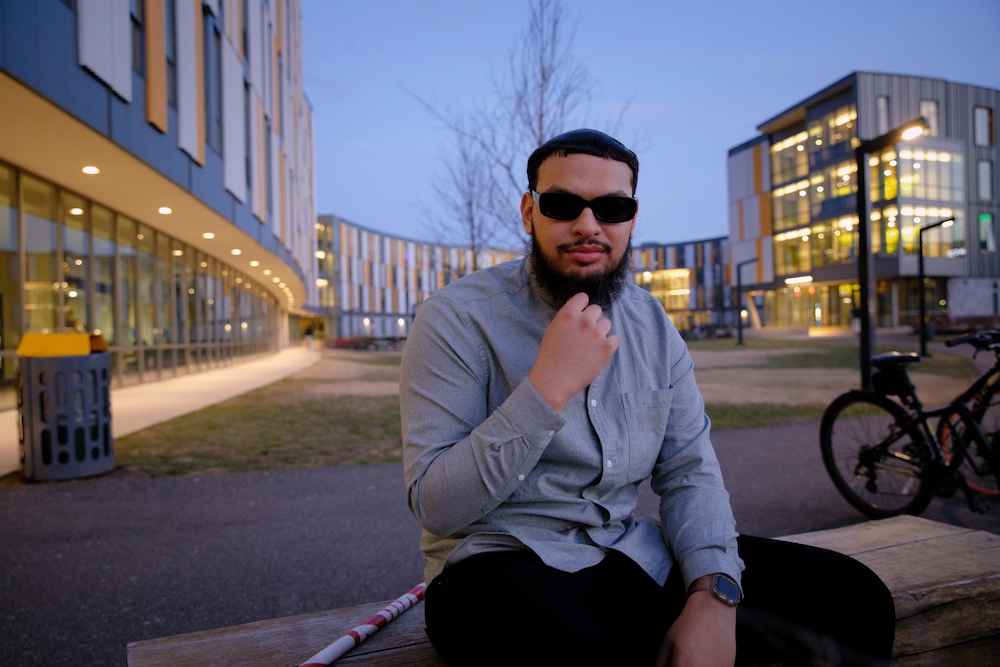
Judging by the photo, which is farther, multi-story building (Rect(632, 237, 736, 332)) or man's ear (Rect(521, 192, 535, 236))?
multi-story building (Rect(632, 237, 736, 332))

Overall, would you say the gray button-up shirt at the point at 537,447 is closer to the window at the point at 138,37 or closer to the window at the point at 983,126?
the window at the point at 138,37

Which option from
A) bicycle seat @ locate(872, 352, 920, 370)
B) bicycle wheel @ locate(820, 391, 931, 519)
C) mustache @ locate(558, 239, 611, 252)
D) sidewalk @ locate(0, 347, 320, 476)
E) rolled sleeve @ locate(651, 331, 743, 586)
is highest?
mustache @ locate(558, 239, 611, 252)

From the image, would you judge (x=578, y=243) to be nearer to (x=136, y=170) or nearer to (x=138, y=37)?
(x=136, y=170)

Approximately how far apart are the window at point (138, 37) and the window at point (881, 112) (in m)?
45.3

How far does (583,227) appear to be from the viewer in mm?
1583

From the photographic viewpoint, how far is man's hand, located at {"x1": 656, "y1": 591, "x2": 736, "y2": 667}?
1.27 metres

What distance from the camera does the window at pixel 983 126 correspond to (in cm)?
4456

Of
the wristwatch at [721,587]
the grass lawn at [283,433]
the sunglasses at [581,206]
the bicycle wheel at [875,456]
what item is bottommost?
the grass lawn at [283,433]

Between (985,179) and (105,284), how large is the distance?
53.3 meters

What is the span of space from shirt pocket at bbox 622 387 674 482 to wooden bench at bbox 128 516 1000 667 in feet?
2.17

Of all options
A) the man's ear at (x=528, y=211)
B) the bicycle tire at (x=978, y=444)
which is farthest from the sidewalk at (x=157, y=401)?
the bicycle tire at (x=978, y=444)

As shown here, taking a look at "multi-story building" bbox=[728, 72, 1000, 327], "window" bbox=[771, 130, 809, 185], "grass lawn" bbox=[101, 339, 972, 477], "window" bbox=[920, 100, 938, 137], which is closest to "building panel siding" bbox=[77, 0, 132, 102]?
"grass lawn" bbox=[101, 339, 972, 477]

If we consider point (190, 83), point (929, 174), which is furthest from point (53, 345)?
point (929, 174)

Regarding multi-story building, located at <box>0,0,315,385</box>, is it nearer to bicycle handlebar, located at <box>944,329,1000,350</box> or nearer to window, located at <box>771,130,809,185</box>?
bicycle handlebar, located at <box>944,329,1000,350</box>
